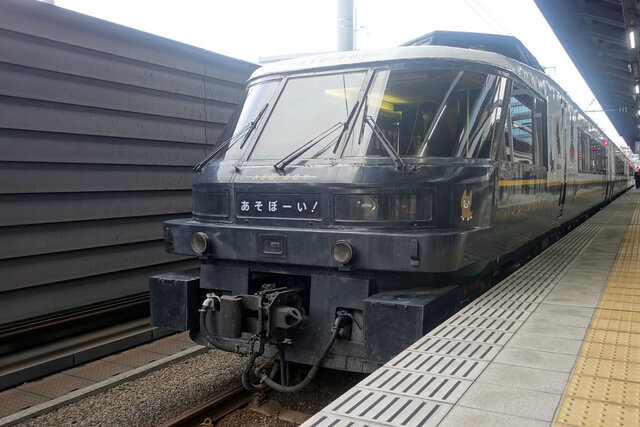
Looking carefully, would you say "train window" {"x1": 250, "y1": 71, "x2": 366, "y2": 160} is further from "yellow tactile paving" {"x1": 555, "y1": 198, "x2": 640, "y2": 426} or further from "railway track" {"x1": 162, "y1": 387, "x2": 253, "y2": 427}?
"yellow tactile paving" {"x1": 555, "y1": 198, "x2": 640, "y2": 426}

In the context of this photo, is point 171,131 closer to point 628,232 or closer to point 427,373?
point 427,373

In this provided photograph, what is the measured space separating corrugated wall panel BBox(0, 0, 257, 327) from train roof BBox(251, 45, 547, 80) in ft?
7.63

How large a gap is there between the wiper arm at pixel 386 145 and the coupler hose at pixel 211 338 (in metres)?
1.79

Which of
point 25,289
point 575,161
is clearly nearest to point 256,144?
point 25,289

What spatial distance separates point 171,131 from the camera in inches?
287

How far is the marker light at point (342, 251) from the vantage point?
3.99m

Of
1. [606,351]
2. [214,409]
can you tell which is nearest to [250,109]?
[214,409]

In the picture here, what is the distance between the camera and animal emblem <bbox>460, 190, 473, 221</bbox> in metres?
4.20

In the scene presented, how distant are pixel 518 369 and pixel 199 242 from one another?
2696mm

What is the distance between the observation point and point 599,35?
11906mm

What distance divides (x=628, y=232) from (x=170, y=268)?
8181 millimetres

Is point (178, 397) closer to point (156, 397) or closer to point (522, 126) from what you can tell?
point (156, 397)

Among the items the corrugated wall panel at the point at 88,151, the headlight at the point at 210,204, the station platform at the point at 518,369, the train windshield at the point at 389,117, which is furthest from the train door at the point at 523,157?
the corrugated wall panel at the point at 88,151

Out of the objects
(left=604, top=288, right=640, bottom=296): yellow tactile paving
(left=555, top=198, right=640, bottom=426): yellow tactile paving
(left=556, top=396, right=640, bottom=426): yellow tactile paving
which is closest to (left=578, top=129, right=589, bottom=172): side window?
(left=604, top=288, right=640, bottom=296): yellow tactile paving
